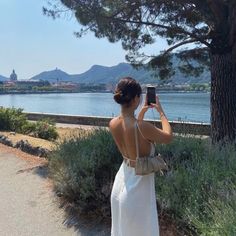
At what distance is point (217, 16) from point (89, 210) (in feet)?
19.9

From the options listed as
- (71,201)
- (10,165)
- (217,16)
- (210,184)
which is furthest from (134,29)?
(210,184)

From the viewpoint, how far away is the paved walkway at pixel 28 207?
565cm

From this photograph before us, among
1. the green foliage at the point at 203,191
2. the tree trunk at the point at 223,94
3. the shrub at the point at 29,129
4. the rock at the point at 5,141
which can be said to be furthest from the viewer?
the shrub at the point at 29,129

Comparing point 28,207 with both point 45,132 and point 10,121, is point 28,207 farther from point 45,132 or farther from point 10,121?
point 10,121

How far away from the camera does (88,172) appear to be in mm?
6066

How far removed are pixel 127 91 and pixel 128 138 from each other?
37 centimetres

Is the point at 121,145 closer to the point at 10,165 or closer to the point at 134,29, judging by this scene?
the point at 10,165

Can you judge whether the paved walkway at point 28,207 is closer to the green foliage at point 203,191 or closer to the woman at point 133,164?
the green foliage at point 203,191

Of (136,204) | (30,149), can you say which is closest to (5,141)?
(30,149)

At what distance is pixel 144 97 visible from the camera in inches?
153

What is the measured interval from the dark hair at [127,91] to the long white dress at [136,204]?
1.46 feet

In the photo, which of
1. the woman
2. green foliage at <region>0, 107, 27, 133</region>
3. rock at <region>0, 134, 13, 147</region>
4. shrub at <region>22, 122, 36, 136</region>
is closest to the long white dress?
the woman

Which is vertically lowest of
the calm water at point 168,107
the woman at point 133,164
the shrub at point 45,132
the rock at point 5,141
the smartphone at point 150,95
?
the calm water at point 168,107

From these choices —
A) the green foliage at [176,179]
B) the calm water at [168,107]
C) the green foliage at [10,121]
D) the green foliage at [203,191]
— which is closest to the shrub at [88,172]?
the green foliage at [176,179]
